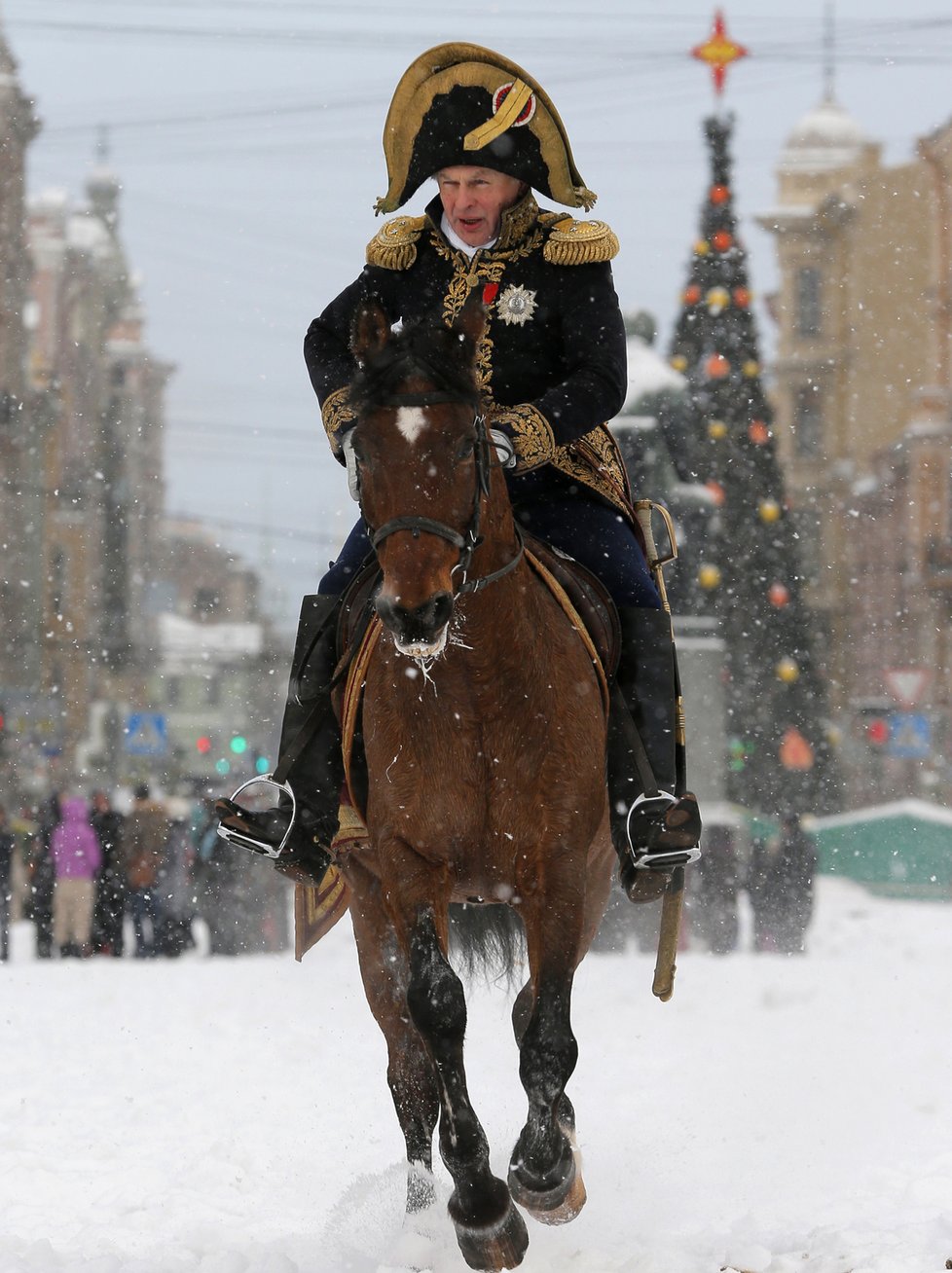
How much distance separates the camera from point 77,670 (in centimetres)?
5428

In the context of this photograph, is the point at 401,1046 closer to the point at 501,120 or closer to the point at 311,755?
the point at 311,755

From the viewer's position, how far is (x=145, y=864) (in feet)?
57.4

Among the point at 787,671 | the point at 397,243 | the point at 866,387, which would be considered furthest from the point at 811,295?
the point at 397,243

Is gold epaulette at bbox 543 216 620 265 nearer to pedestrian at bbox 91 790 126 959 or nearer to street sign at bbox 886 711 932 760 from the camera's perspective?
pedestrian at bbox 91 790 126 959

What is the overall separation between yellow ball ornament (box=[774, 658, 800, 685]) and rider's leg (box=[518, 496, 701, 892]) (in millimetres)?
19660

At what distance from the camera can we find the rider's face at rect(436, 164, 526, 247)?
6480 mm

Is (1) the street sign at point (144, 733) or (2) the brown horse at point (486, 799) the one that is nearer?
(2) the brown horse at point (486, 799)

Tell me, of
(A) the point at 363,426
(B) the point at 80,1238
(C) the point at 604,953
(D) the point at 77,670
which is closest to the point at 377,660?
(A) the point at 363,426

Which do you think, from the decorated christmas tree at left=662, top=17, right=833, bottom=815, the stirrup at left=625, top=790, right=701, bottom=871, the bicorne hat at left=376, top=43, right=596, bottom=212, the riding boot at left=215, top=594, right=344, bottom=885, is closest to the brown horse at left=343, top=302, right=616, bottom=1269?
the stirrup at left=625, top=790, right=701, bottom=871

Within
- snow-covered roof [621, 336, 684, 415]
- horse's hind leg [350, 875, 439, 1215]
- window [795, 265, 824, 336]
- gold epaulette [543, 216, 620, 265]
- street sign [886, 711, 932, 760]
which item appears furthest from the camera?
window [795, 265, 824, 336]

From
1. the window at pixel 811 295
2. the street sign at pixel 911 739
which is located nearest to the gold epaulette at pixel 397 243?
the street sign at pixel 911 739

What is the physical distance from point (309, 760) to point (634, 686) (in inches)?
44.5

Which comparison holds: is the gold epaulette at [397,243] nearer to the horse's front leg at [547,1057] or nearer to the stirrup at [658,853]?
the stirrup at [658,853]

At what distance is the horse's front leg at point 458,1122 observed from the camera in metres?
5.55
